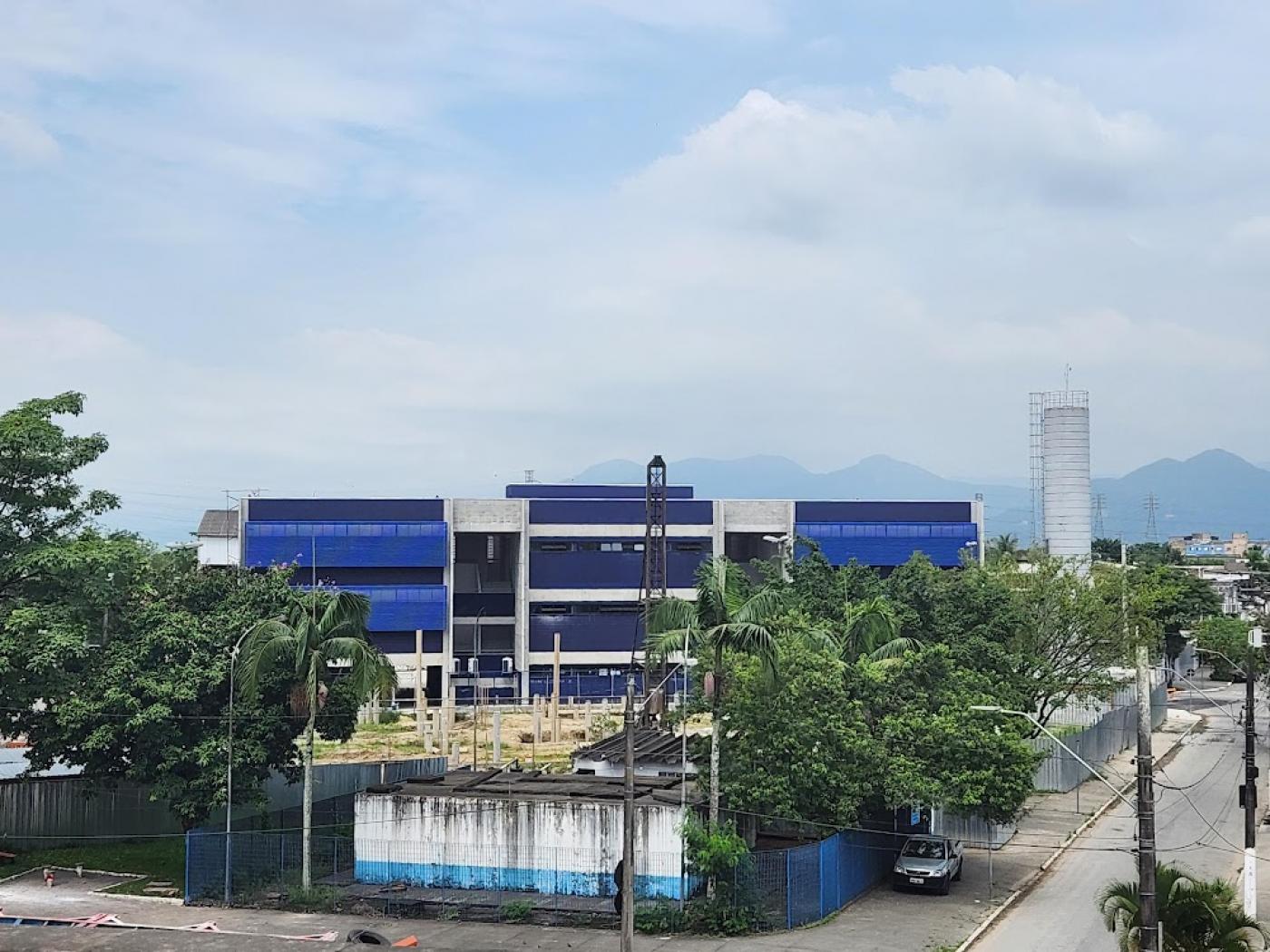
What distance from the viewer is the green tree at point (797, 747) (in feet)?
108

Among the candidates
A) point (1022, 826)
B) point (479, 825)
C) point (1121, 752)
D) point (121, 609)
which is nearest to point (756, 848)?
point (479, 825)

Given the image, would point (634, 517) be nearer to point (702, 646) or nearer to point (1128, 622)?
point (1128, 622)

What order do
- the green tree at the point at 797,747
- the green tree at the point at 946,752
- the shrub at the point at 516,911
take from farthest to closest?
the green tree at the point at 946,752 < the shrub at the point at 516,911 < the green tree at the point at 797,747

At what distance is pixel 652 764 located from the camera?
4331cm

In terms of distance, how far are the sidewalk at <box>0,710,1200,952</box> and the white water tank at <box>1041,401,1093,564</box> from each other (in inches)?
3572

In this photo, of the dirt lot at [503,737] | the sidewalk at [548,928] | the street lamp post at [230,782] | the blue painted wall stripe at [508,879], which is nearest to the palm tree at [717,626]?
the blue painted wall stripe at [508,879]

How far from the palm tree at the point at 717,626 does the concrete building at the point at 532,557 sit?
48767 millimetres

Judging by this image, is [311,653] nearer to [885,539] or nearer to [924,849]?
[924,849]

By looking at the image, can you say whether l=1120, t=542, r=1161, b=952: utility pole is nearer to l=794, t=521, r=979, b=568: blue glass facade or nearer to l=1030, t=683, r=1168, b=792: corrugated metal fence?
l=1030, t=683, r=1168, b=792: corrugated metal fence

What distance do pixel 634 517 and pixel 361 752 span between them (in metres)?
32.8

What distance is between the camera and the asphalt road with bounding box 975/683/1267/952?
1272 inches

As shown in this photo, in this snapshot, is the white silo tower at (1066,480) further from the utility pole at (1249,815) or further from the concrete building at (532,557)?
the utility pole at (1249,815)

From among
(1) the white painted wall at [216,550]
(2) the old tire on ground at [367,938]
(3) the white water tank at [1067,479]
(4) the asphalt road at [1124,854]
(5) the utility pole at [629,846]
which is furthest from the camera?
(3) the white water tank at [1067,479]

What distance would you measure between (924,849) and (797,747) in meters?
7.25
